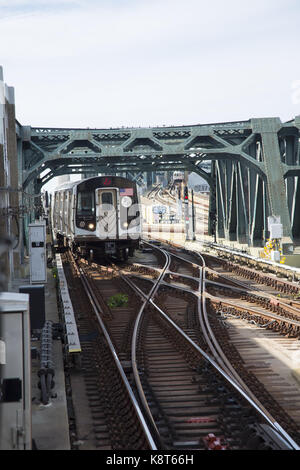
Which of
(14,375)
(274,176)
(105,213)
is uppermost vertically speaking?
(274,176)

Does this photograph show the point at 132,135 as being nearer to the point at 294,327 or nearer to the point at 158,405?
Result: the point at 294,327

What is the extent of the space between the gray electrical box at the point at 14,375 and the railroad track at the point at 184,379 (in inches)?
49.1

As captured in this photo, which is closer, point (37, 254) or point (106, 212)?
point (37, 254)

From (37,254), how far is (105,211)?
6816 mm

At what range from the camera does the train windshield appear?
75.8ft

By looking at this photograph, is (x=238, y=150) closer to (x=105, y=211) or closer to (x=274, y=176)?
(x=274, y=176)

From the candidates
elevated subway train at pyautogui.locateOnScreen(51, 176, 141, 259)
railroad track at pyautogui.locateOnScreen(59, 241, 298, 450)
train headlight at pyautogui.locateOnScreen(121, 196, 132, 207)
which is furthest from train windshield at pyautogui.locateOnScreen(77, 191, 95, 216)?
railroad track at pyautogui.locateOnScreen(59, 241, 298, 450)

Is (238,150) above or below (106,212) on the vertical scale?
above

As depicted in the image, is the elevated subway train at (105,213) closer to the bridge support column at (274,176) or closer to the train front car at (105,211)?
the train front car at (105,211)

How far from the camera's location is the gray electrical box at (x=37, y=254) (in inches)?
652

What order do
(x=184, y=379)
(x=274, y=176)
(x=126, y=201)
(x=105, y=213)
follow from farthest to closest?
1. (x=126, y=201)
2. (x=105, y=213)
3. (x=274, y=176)
4. (x=184, y=379)

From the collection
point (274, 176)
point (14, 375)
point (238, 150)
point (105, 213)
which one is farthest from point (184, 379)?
point (238, 150)

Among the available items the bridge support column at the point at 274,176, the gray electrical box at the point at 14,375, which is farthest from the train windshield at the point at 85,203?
the gray electrical box at the point at 14,375

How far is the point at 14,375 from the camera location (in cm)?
599
